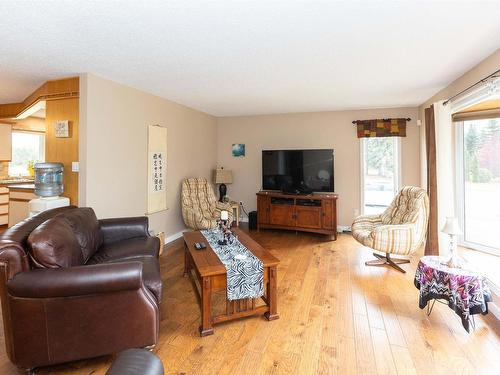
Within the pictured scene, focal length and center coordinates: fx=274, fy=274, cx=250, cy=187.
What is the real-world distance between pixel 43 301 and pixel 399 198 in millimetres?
3969

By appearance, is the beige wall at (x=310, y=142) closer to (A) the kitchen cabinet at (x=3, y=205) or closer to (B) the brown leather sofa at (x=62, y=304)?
(A) the kitchen cabinet at (x=3, y=205)

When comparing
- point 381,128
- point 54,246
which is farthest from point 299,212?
point 54,246

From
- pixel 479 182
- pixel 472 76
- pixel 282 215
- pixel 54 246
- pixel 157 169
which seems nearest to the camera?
pixel 54 246

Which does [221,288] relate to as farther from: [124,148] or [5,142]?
[5,142]

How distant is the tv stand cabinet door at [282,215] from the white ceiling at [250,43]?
83.5 inches

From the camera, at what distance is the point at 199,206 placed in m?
4.88

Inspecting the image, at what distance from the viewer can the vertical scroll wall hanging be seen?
13.3 feet

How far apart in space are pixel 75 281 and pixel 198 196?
3.35m

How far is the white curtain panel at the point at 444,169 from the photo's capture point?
337 centimetres

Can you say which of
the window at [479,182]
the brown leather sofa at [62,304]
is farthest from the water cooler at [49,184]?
the window at [479,182]

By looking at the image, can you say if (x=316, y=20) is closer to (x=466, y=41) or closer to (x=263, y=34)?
(x=263, y=34)

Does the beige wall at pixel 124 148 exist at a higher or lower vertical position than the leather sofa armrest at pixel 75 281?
higher

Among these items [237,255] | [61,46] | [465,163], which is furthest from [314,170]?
[61,46]

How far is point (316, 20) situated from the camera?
77.4 inches
